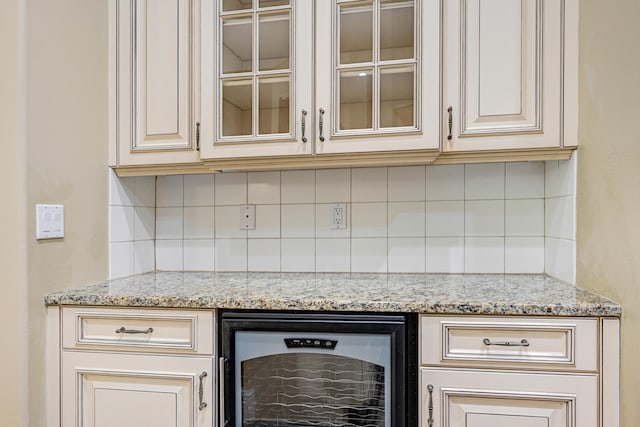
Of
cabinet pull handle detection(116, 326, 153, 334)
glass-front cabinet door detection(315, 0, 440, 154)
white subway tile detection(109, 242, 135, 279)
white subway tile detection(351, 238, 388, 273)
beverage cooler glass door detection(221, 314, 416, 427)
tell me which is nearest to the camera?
beverage cooler glass door detection(221, 314, 416, 427)

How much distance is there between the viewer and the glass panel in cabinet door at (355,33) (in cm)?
149

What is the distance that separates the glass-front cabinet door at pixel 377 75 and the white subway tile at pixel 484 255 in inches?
21.3

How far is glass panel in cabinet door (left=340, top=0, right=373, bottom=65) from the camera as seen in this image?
1.49 m

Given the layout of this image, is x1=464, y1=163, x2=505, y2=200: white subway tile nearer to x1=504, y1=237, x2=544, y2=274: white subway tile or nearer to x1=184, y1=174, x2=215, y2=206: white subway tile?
x1=504, y1=237, x2=544, y2=274: white subway tile

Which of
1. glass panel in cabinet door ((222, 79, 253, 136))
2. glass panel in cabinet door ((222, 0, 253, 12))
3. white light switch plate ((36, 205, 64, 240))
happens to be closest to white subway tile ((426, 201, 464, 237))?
glass panel in cabinet door ((222, 79, 253, 136))

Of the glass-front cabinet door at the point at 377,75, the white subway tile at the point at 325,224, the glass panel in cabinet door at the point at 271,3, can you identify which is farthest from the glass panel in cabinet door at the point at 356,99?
the white subway tile at the point at 325,224

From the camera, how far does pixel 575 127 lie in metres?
1.40

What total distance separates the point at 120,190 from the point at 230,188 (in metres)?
0.47

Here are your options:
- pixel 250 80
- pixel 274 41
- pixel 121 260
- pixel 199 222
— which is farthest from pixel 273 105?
pixel 121 260

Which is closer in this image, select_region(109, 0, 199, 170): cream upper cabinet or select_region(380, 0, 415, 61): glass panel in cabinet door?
select_region(380, 0, 415, 61): glass panel in cabinet door

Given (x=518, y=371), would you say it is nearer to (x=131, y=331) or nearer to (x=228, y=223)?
(x=131, y=331)

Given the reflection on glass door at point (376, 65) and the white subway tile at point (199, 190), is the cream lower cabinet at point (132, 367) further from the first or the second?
the reflection on glass door at point (376, 65)

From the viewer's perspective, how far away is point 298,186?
187cm

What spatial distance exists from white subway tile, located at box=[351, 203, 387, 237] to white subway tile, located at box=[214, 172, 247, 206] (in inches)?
20.5
